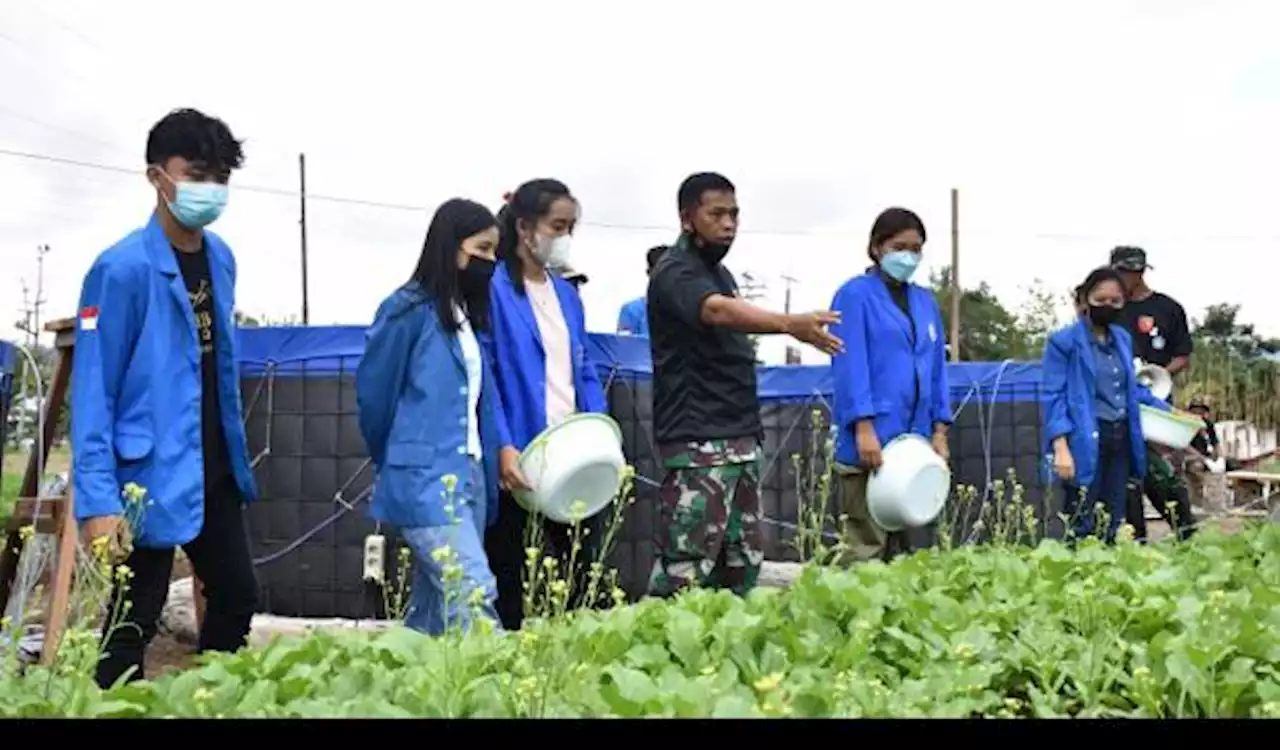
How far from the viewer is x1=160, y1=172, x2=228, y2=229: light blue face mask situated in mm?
2801

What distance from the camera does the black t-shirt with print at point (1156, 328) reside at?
6004 mm

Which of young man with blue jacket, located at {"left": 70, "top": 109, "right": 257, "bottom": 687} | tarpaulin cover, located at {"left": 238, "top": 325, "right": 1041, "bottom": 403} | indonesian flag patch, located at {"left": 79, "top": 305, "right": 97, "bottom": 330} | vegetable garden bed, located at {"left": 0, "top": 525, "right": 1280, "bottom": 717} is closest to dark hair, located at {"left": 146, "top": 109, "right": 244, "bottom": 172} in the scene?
young man with blue jacket, located at {"left": 70, "top": 109, "right": 257, "bottom": 687}

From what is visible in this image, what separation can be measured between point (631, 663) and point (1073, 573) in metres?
1.34

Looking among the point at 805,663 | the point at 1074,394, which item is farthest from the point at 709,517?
the point at 1074,394

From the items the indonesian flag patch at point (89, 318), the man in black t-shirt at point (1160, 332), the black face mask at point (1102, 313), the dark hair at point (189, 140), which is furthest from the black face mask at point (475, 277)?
the man in black t-shirt at point (1160, 332)

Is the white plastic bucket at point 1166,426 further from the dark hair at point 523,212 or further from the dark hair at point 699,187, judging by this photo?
the dark hair at point 523,212

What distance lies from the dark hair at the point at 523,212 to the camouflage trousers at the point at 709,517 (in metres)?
0.60

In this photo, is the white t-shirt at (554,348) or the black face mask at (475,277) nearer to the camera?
the black face mask at (475,277)

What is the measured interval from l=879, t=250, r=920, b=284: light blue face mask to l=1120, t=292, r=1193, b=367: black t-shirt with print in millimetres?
2196

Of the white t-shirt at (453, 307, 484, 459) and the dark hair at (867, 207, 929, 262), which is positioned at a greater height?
the dark hair at (867, 207, 929, 262)

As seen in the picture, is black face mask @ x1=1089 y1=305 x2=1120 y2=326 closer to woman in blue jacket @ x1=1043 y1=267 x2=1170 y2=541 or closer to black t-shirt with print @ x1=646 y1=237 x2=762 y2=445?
woman in blue jacket @ x1=1043 y1=267 x2=1170 y2=541

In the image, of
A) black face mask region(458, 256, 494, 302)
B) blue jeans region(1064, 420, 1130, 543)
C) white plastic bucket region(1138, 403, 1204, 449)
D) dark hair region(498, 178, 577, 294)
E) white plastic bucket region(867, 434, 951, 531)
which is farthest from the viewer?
white plastic bucket region(1138, 403, 1204, 449)
